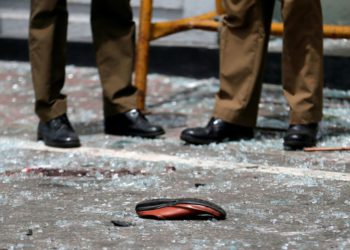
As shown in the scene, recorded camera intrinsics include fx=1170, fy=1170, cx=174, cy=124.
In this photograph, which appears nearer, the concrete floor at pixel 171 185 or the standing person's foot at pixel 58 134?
the concrete floor at pixel 171 185

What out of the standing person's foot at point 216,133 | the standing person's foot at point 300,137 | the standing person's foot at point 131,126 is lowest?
the standing person's foot at point 131,126

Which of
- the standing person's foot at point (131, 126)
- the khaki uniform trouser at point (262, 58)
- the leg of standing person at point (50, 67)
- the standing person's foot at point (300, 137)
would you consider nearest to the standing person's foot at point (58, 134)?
the leg of standing person at point (50, 67)

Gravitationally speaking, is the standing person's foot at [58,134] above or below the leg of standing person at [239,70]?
below

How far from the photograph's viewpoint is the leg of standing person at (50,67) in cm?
455

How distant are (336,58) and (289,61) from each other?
4.90 ft

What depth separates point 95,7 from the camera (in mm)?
4852

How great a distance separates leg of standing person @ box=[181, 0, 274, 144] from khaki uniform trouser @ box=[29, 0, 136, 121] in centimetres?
43

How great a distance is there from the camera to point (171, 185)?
3.78m

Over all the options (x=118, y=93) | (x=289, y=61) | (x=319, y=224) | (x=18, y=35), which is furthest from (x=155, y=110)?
(x=319, y=224)

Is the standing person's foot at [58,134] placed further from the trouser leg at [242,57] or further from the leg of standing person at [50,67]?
the trouser leg at [242,57]

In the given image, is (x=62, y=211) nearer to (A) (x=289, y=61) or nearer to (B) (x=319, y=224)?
(B) (x=319, y=224)

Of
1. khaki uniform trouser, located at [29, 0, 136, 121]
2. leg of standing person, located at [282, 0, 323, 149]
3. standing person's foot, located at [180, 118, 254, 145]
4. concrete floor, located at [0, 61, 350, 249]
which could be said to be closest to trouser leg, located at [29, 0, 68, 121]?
khaki uniform trouser, located at [29, 0, 136, 121]

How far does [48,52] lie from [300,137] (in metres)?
1.04

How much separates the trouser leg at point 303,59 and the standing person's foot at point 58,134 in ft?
2.81
